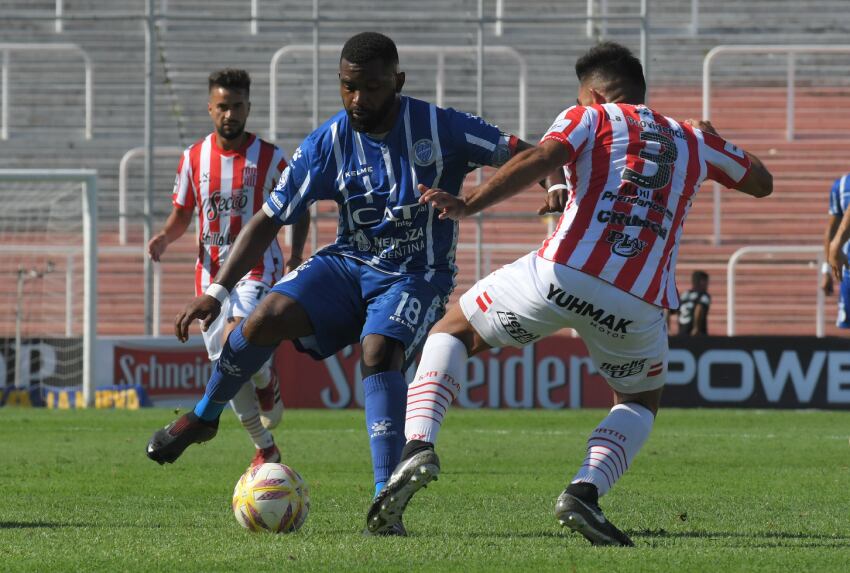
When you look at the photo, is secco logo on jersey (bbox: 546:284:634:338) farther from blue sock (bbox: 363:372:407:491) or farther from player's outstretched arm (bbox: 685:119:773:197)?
blue sock (bbox: 363:372:407:491)

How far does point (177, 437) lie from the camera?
21.6 feet

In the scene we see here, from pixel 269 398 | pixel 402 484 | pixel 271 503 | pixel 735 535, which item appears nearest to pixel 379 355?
pixel 271 503

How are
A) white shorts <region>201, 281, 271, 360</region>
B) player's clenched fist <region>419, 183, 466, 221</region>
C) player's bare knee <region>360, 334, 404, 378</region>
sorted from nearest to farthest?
player's clenched fist <region>419, 183, 466, 221</region> → player's bare knee <region>360, 334, 404, 378</region> → white shorts <region>201, 281, 271, 360</region>

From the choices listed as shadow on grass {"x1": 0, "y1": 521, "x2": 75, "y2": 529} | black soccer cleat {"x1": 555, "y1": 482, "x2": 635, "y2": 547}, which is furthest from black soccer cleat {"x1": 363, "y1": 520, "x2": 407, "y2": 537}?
shadow on grass {"x1": 0, "y1": 521, "x2": 75, "y2": 529}

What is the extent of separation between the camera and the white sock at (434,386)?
5.37m

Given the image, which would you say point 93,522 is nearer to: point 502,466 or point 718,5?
point 502,466

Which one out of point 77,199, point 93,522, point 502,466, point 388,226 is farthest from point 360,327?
point 77,199

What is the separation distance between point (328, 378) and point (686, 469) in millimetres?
7871

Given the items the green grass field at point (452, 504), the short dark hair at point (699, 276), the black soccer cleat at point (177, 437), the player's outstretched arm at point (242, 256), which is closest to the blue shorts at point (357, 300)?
the player's outstretched arm at point (242, 256)

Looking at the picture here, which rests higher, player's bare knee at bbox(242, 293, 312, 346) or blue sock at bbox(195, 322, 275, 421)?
player's bare knee at bbox(242, 293, 312, 346)

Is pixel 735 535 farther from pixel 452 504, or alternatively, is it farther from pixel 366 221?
pixel 366 221

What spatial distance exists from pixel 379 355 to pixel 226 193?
11.2 ft

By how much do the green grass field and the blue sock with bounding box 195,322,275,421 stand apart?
469 mm

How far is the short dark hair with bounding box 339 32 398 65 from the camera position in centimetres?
605
